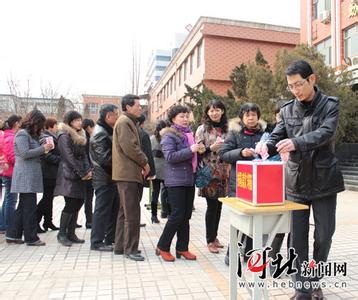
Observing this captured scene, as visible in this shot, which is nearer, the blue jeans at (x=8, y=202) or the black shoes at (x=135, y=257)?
the black shoes at (x=135, y=257)

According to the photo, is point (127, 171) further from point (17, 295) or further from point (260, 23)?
point (260, 23)

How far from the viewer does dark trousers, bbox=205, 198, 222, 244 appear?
14.8 feet

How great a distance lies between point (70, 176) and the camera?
4.94m

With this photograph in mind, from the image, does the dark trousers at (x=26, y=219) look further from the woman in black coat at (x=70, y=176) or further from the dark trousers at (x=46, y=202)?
the dark trousers at (x=46, y=202)

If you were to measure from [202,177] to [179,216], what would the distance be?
55cm

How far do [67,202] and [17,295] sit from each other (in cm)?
183

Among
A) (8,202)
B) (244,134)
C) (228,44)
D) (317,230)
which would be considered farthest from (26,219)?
(228,44)

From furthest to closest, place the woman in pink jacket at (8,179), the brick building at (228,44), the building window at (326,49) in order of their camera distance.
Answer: the brick building at (228,44)
the building window at (326,49)
the woman in pink jacket at (8,179)

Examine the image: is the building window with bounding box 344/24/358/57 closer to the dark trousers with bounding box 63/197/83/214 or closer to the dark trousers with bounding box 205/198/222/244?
the dark trousers with bounding box 205/198/222/244

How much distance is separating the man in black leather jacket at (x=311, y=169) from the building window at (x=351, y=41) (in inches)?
667

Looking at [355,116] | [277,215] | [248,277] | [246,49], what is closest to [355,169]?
[355,116]

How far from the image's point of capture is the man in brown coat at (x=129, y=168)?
4.18 m

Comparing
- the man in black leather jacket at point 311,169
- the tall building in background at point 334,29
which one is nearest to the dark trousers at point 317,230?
the man in black leather jacket at point 311,169

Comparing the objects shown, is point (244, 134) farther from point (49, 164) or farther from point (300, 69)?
point (49, 164)
